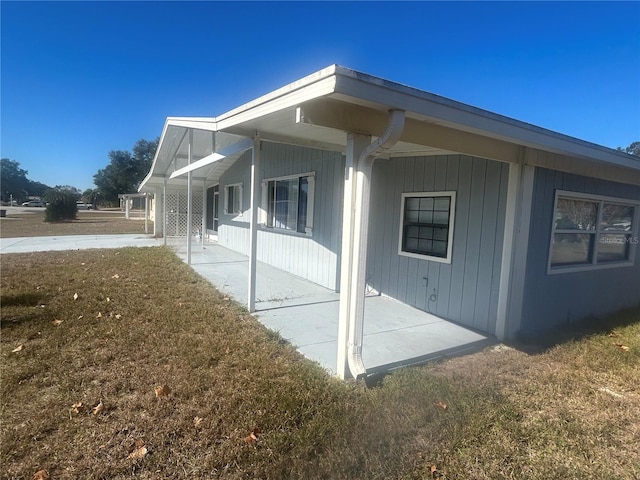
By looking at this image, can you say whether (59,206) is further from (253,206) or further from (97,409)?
(97,409)

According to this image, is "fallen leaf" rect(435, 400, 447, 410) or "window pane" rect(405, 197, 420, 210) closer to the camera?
"fallen leaf" rect(435, 400, 447, 410)

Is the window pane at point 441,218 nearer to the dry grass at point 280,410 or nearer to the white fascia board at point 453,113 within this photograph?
the white fascia board at point 453,113

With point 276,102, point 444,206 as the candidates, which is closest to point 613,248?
→ point 444,206

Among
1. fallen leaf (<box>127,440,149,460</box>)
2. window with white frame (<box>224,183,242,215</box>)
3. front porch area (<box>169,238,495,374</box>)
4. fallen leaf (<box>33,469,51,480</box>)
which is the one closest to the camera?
fallen leaf (<box>33,469,51,480</box>)

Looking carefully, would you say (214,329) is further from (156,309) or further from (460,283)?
(460,283)

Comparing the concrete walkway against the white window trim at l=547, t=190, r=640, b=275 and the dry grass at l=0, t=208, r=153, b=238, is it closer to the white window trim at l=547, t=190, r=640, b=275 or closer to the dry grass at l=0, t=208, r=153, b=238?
the white window trim at l=547, t=190, r=640, b=275

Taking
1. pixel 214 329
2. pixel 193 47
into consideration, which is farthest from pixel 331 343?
pixel 193 47

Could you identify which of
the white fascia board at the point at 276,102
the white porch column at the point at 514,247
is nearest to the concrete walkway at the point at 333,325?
the white porch column at the point at 514,247

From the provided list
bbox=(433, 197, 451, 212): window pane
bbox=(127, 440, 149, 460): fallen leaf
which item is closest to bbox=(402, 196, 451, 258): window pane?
bbox=(433, 197, 451, 212): window pane

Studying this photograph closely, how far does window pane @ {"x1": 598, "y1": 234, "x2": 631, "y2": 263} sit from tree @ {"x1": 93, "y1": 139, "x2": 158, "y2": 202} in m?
59.5

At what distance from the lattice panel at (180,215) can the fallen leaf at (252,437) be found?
50.0 feet

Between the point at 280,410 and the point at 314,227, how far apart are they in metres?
4.83

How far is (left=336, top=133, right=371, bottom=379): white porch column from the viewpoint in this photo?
315cm

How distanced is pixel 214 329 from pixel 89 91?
12.6 metres
